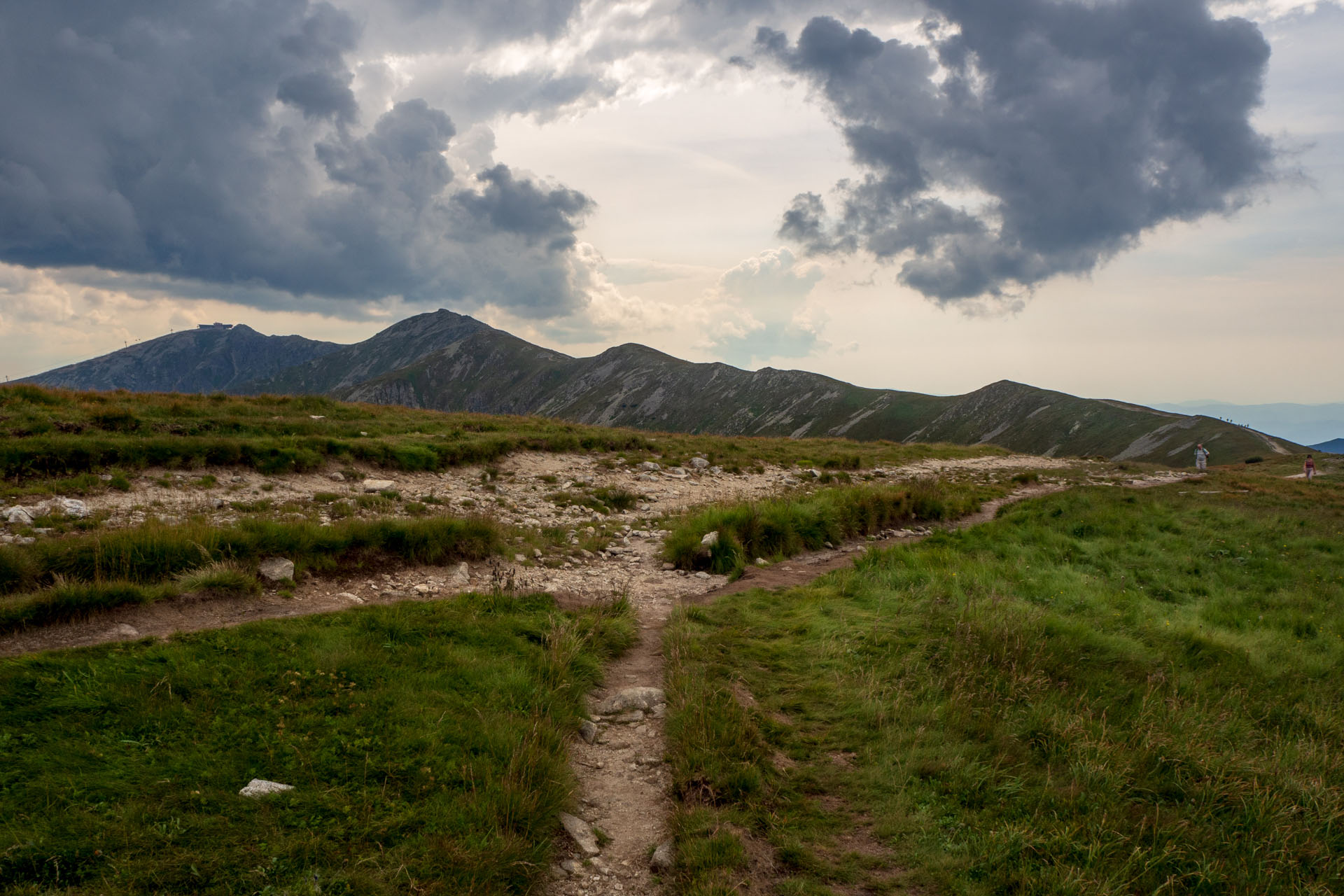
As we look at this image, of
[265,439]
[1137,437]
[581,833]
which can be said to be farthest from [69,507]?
[1137,437]

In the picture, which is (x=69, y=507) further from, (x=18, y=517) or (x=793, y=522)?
(x=793, y=522)

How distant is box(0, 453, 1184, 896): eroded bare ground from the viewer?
240 inches

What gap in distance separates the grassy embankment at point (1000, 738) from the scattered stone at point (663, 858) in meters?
0.16

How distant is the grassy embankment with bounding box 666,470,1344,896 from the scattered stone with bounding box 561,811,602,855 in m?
0.85

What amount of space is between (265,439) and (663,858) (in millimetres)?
18363

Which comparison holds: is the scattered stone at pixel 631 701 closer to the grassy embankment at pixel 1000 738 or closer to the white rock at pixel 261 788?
the grassy embankment at pixel 1000 738

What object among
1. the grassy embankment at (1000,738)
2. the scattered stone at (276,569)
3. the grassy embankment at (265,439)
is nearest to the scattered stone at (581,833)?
the grassy embankment at (1000,738)

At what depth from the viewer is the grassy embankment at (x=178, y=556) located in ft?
26.7

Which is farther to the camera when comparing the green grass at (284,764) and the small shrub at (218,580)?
the small shrub at (218,580)

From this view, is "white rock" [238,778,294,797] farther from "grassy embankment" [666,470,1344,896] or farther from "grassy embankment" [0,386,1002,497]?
"grassy embankment" [0,386,1002,497]

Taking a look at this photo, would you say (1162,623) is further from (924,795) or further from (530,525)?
(530,525)

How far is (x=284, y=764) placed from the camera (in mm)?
5516

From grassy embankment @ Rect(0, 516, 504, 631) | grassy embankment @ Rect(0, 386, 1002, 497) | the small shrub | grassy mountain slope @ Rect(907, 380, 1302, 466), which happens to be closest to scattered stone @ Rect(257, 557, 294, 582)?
grassy embankment @ Rect(0, 516, 504, 631)

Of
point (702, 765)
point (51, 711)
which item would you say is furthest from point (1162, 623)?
point (51, 711)
